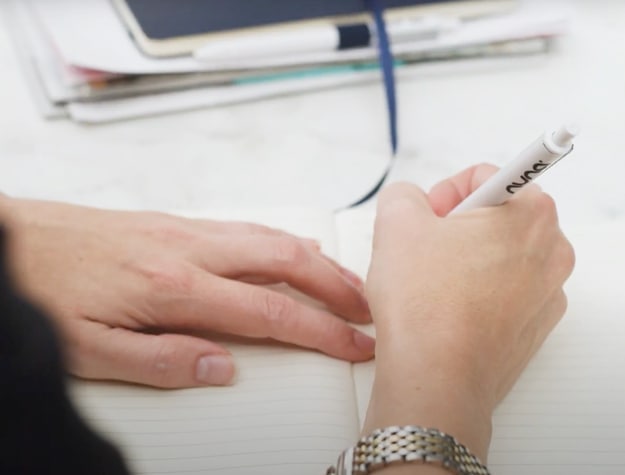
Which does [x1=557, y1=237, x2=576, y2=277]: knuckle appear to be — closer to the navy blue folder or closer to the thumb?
the thumb

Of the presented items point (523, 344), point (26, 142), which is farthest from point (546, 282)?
point (26, 142)

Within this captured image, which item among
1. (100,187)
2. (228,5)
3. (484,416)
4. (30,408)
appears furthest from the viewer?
(228,5)

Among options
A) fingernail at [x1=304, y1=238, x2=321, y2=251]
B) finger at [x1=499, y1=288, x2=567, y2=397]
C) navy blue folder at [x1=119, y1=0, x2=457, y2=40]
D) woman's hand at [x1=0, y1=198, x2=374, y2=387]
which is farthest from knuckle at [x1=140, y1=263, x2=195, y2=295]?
navy blue folder at [x1=119, y1=0, x2=457, y2=40]

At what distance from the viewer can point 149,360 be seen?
50 centimetres

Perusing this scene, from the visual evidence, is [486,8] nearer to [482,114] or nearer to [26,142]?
[482,114]

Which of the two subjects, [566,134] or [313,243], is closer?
[566,134]

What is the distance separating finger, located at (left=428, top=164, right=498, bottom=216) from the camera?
0.57 metres

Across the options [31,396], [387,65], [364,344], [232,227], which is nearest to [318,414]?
[364,344]

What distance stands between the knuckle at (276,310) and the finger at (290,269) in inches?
1.0

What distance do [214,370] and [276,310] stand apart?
0.19 feet

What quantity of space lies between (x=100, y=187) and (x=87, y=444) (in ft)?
1.60

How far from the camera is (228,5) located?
0.81m

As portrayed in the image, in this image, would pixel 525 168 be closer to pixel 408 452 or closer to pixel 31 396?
pixel 408 452

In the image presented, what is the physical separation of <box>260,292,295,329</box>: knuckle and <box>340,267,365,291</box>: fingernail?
63mm
